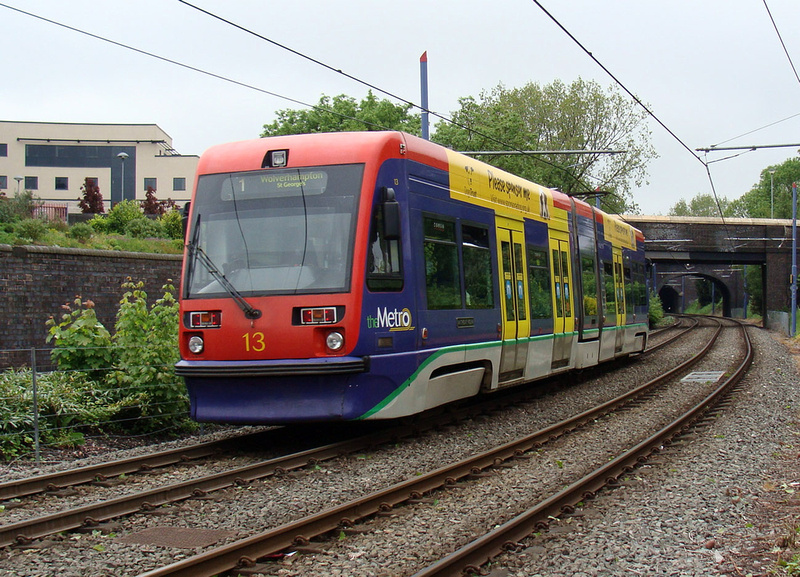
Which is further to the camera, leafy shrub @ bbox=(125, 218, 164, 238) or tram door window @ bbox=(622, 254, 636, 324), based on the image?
leafy shrub @ bbox=(125, 218, 164, 238)

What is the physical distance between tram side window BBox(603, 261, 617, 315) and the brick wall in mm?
9195

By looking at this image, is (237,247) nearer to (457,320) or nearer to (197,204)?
(197,204)

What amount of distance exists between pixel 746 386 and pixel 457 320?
8664mm

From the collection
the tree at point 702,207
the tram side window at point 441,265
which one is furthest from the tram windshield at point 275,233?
the tree at point 702,207

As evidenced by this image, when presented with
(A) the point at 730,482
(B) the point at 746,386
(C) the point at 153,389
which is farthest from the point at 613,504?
(B) the point at 746,386

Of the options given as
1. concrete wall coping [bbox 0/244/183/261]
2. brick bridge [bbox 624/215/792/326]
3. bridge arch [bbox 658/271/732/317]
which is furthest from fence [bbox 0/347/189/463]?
bridge arch [bbox 658/271/732/317]

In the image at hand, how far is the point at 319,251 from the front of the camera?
894 centimetres

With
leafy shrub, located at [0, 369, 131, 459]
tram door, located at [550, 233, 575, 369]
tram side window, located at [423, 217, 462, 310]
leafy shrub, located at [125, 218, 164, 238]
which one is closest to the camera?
leafy shrub, located at [0, 369, 131, 459]

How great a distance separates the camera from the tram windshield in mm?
8898

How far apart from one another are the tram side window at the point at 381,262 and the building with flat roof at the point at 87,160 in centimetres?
5577

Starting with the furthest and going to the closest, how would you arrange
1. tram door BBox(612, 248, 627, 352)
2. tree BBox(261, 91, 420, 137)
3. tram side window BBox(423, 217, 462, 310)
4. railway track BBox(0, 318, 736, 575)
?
tree BBox(261, 91, 420, 137) < tram door BBox(612, 248, 627, 352) < tram side window BBox(423, 217, 462, 310) < railway track BBox(0, 318, 736, 575)

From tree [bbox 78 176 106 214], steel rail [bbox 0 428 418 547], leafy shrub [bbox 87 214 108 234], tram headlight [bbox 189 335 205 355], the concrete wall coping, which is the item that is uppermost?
tree [bbox 78 176 106 214]

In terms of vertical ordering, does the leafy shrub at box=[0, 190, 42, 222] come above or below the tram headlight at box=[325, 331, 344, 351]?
above

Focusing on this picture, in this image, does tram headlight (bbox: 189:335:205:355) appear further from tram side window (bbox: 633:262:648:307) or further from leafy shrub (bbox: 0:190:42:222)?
leafy shrub (bbox: 0:190:42:222)
